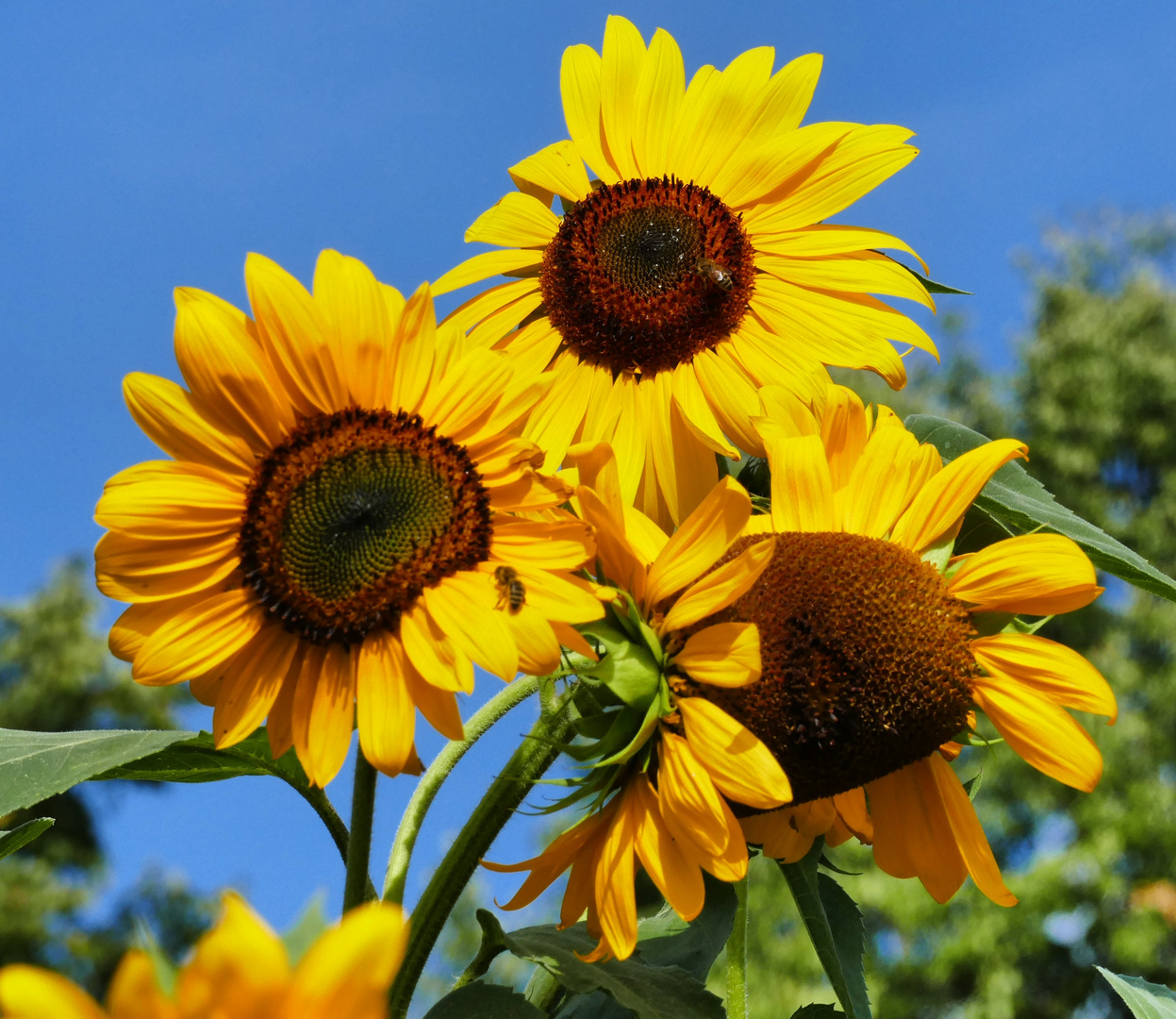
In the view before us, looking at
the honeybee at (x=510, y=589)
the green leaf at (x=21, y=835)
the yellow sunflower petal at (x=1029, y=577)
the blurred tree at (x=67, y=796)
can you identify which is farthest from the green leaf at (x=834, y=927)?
the blurred tree at (x=67, y=796)

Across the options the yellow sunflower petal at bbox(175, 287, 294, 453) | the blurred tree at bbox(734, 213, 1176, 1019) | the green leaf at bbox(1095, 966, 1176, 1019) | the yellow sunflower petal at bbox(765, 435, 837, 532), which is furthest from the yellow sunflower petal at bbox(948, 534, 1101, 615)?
the blurred tree at bbox(734, 213, 1176, 1019)

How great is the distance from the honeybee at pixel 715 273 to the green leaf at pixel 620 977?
0.65 m

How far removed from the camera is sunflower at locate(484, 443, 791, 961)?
81 centimetres

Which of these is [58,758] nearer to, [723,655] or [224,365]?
[224,365]

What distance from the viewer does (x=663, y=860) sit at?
2.78 ft

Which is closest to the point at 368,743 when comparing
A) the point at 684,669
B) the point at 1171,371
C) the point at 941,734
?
the point at 684,669

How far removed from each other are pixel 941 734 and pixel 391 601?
0.44 meters

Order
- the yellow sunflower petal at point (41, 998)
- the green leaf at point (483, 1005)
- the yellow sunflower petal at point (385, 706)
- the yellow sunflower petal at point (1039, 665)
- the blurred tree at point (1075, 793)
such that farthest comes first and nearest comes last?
the blurred tree at point (1075, 793) < the yellow sunflower petal at point (1039, 665) < the green leaf at point (483, 1005) < the yellow sunflower petal at point (385, 706) < the yellow sunflower petal at point (41, 998)

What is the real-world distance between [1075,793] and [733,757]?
15401 millimetres

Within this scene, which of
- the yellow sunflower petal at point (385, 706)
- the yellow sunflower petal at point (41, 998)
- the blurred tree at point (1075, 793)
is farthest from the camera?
the blurred tree at point (1075, 793)

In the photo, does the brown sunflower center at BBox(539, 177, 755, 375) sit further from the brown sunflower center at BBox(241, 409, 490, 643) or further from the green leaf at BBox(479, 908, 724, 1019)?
the green leaf at BBox(479, 908, 724, 1019)

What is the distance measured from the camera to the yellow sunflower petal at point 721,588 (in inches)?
32.5

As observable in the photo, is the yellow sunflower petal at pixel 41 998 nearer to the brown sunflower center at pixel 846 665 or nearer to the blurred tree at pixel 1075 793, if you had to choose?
the brown sunflower center at pixel 846 665

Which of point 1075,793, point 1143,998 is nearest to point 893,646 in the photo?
point 1143,998
